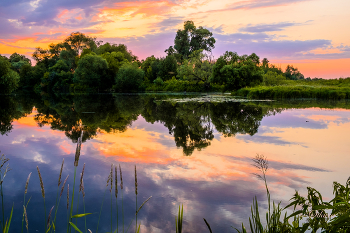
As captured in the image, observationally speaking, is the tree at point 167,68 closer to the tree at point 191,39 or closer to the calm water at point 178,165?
the tree at point 191,39

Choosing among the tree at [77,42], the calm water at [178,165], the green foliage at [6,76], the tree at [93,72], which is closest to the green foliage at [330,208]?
the calm water at [178,165]

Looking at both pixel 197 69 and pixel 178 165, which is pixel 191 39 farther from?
pixel 178 165

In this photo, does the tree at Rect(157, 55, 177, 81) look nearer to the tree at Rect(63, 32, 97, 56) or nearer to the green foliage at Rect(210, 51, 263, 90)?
the green foliage at Rect(210, 51, 263, 90)

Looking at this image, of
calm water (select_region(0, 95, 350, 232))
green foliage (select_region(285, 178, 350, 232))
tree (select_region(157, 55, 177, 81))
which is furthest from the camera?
tree (select_region(157, 55, 177, 81))

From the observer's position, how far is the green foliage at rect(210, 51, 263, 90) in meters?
34.2

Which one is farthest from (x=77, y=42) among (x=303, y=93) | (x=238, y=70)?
(x=303, y=93)

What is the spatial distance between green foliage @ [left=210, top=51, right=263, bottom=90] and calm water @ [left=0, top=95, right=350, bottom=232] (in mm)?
23878

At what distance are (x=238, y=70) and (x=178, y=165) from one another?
3049 cm

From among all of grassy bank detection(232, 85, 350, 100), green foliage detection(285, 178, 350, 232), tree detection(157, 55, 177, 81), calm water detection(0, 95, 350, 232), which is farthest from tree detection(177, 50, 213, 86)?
green foliage detection(285, 178, 350, 232)

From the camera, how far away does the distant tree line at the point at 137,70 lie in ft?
115

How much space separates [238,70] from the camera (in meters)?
34.3

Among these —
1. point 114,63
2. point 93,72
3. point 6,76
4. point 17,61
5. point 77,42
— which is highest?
point 77,42

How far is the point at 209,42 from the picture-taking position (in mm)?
69500

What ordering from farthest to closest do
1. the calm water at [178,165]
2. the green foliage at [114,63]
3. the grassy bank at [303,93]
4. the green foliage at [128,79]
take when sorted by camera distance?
the green foliage at [114,63] → the green foliage at [128,79] → the grassy bank at [303,93] → the calm water at [178,165]
